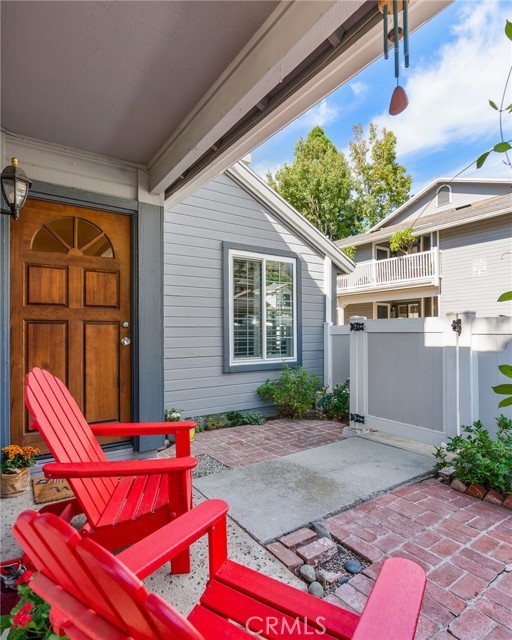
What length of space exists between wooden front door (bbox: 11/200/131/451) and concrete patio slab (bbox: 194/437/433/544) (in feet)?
4.11

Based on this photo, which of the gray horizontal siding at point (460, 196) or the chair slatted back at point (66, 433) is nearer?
the chair slatted back at point (66, 433)

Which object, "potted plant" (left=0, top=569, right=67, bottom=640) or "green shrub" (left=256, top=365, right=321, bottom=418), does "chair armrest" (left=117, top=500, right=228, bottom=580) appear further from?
"green shrub" (left=256, top=365, right=321, bottom=418)

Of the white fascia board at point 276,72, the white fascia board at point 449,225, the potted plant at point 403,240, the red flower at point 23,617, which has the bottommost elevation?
the red flower at point 23,617

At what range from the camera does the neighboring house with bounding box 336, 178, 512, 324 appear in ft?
31.6

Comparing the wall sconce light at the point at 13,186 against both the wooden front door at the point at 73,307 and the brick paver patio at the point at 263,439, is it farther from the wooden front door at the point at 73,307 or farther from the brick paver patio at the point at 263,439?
the brick paver patio at the point at 263,439

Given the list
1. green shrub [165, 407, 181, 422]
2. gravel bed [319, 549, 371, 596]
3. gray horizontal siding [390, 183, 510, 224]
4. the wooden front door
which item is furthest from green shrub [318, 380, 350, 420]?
gray horizontal siding [390, 183, 510, 224]

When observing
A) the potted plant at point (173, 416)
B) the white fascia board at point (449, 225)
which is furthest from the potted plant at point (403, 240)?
the potted plant at point (173, 416)

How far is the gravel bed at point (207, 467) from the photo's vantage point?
305 cm

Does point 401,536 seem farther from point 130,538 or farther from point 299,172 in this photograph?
point 299,172

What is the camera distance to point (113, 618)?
2.56ft

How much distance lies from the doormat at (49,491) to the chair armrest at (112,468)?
48.1 inches

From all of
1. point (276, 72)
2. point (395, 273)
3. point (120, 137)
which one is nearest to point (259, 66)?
point (276, 72)

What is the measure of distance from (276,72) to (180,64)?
0.60m

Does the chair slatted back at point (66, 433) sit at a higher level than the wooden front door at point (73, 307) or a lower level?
lower
